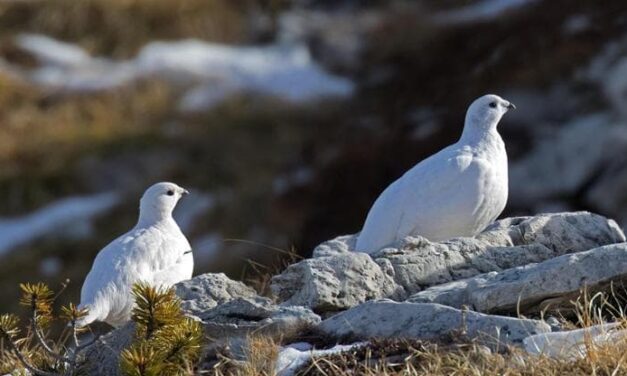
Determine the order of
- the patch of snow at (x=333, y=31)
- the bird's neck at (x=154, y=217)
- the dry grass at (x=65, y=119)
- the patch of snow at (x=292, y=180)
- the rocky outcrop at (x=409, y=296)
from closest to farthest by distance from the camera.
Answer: the rocky outcrop at (x=409, y=296)
the bird's neck at (x=154, y=217)
the patch of snow at (x=292, y=180)
the dry grass at (x=65, y=119)
the patch of snow at (x=333, y=31)

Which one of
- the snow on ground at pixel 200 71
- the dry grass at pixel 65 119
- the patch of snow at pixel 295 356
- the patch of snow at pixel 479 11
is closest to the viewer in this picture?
the patch of snow at pixel 295 356

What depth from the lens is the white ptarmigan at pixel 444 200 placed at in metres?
8.62

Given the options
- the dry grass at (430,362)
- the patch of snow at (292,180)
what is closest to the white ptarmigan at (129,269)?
the dry grass at (430,362)

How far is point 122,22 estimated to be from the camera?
2288 centimetres

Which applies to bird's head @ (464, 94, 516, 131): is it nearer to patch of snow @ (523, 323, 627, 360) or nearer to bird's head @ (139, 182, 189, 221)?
bird's head @ (139, 182, 189, 221)

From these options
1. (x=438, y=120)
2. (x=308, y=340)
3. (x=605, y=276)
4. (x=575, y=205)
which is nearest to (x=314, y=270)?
(x=308, y=340)

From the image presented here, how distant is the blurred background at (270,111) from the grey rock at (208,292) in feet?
29.2

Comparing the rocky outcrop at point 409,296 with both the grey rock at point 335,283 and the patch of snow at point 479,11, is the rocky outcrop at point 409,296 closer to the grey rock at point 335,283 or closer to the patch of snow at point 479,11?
the grey rock at point 335,283

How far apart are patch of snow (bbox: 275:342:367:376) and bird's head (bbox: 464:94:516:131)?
9.56 ft

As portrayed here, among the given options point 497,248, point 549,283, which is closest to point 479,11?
point 497,248

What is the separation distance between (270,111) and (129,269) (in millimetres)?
12487

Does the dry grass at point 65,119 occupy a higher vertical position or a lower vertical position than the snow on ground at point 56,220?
higher

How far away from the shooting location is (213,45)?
22.7 metres

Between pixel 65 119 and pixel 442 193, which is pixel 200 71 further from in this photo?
pixel 442 193
